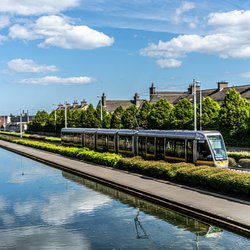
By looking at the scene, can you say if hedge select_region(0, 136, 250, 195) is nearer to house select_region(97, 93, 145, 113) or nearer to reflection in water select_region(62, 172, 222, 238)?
reflection in water select_region(62, 172, 222, 238)

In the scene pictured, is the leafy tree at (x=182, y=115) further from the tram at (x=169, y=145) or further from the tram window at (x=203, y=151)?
the tram window at (x=203, y=151)

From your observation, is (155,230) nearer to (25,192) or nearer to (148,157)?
(25,192)

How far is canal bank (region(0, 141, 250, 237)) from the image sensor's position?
15.3 m

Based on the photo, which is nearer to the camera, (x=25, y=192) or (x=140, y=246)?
(x=140, y=246)

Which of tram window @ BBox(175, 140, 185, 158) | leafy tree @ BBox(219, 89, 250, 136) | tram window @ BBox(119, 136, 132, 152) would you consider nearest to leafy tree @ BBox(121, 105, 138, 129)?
leafy tree @ BBox(219, 89, 250, 136)

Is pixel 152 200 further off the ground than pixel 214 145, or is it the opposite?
pixel 214 145

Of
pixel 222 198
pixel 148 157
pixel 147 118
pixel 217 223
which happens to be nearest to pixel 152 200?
pixel 222 198

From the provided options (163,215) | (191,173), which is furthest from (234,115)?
(163,215)

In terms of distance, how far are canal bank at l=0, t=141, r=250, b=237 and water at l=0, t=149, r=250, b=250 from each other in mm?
347

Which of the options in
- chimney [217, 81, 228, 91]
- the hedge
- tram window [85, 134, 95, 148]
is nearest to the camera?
the hedge

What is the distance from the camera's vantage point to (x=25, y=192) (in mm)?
24984

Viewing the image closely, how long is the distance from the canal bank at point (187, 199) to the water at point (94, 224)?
35 centimetres

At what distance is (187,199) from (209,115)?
37.9 m

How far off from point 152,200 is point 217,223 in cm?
475
